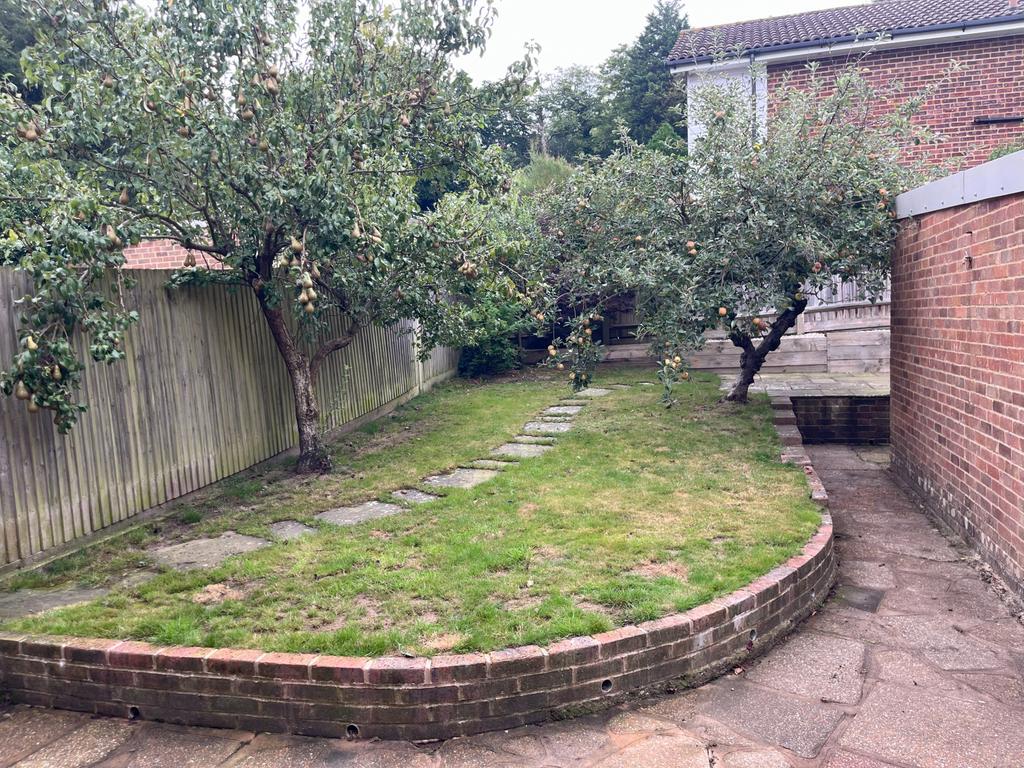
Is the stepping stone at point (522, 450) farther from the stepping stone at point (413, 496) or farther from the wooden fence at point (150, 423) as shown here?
the wooden fence at point (150, 423)

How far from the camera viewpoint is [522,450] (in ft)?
23.8

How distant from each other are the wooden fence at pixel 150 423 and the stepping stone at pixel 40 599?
29 cm

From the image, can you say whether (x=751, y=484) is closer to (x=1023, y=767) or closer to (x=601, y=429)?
(x=601, y=429)

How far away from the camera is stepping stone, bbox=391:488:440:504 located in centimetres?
559

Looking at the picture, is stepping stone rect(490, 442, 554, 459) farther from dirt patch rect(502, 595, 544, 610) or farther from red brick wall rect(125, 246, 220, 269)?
red brick wall rect(125, 246, 220, 269)

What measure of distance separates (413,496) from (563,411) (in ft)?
12.7

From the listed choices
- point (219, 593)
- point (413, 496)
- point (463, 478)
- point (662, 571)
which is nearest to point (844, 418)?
point (463, 478)

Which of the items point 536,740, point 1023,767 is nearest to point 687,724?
point 536,740

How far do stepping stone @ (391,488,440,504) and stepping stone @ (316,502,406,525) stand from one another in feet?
0.47

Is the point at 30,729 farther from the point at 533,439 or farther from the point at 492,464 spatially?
the point at 533,439

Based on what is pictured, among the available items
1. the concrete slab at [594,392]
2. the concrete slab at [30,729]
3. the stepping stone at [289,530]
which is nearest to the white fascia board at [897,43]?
the concrete slab at [594,392]

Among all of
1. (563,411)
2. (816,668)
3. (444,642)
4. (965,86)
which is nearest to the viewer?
(444,642)

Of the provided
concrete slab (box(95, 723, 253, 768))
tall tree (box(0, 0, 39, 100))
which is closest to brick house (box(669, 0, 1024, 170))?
concrete slab (box(95, 723, 253, 768))

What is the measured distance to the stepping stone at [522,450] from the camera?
704cm
